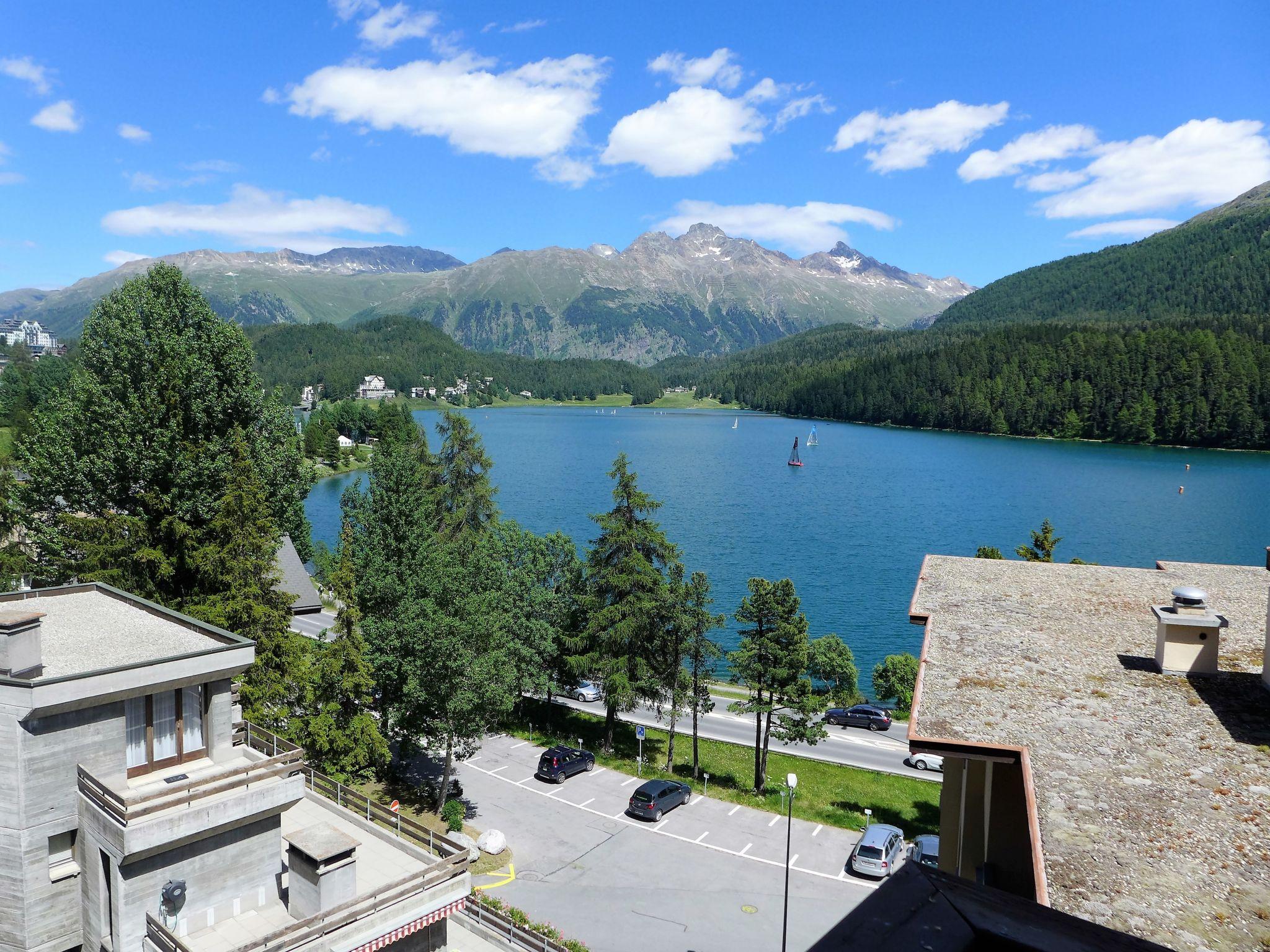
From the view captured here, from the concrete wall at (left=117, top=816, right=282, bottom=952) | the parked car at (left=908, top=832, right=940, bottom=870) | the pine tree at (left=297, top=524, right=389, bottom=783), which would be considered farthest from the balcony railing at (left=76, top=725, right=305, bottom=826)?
the parked car at (left=908, top=832, right=940, bottom=870)

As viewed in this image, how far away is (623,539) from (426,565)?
8120 mm

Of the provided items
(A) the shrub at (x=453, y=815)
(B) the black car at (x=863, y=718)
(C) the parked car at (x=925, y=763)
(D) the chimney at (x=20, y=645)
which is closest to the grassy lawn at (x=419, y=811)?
(A) the shrub at (x=453, y=815)

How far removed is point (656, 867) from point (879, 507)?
2937 inches

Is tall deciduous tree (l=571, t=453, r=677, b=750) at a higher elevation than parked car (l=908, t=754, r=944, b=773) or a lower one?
higher

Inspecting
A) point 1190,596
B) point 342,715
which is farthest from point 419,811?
point 1190,596

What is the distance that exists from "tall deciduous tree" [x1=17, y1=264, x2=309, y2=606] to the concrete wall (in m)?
13.4

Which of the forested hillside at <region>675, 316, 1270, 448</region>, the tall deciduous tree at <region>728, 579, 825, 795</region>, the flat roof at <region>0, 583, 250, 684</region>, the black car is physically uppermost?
the forested hillside at <region>675, 316, 1270, 448</region>

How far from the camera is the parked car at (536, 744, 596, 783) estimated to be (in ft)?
95.2

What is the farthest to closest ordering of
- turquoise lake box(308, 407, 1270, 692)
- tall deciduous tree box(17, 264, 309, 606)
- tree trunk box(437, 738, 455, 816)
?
turquoise lake box(308, 407, 1270, 692)
tall deciduous tree box(17, 264, 309, 606)
tree trunk box(437, 738, 455, 816)

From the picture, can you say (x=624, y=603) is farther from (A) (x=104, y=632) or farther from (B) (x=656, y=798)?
(A) (x=104, y=632)

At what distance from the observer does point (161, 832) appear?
12.3 meters

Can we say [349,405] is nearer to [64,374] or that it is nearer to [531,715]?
[64,374]

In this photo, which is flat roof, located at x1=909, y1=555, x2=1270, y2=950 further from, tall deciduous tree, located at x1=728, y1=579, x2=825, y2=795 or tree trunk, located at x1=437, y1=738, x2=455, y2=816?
tree trunk, located at x1=437, y1=738, x2=455, y2=816

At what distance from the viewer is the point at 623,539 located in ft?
107
